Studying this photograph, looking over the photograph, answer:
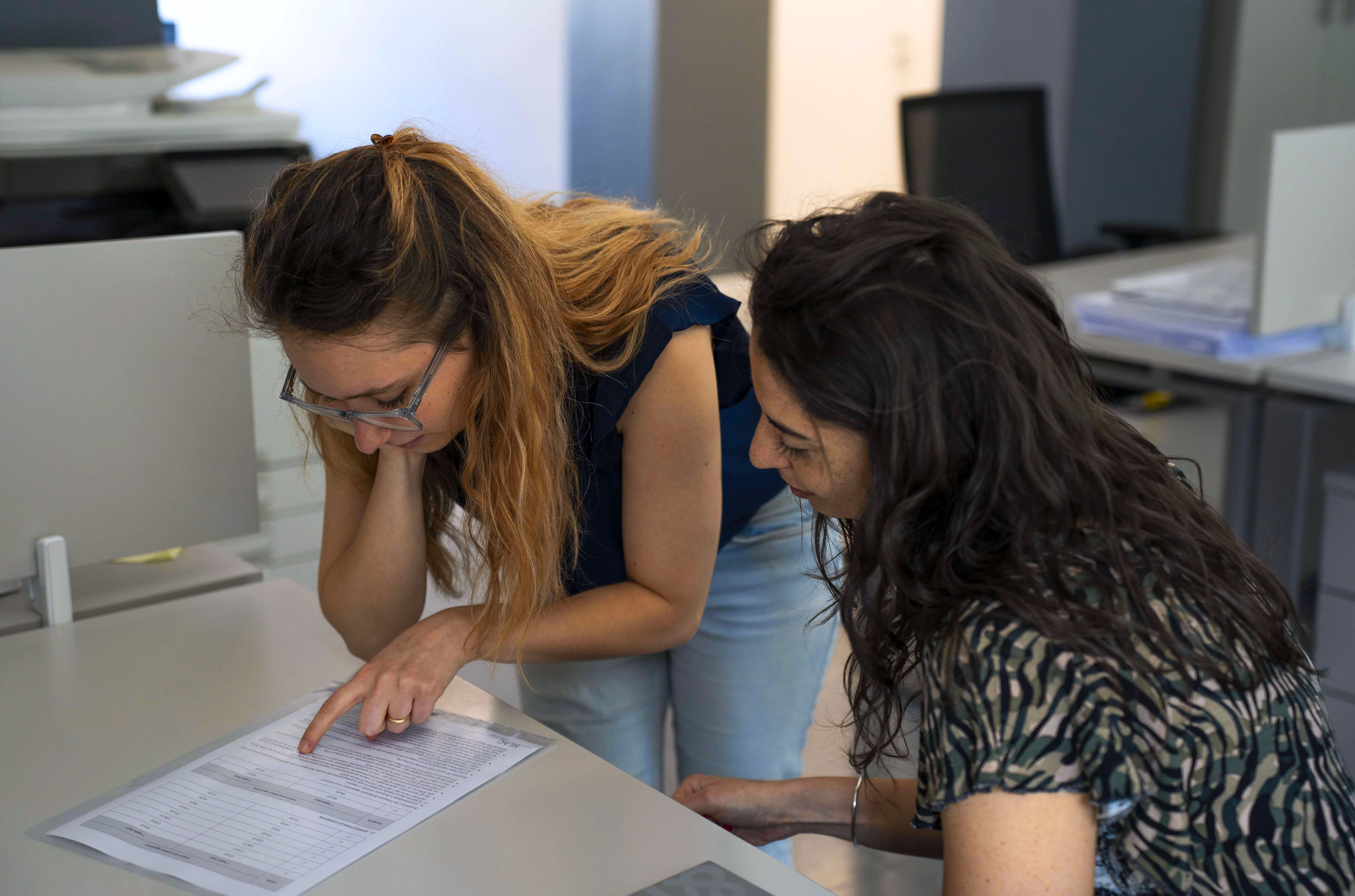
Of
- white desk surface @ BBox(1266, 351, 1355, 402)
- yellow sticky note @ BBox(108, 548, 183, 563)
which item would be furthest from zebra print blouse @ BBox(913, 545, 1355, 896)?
white desk surface @ BBox(1266, 351, 1355, 402)

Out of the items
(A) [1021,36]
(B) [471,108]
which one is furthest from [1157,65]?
(B) [471,108]

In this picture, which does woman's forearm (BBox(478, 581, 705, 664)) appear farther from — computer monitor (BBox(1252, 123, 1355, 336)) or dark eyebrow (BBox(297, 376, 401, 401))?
computer monitor (BBox(1252, 123, 1355, 336))

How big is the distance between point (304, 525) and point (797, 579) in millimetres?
963

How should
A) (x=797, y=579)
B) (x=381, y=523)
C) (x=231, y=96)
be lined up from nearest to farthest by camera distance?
(x=381, y=523), (x=797, y=579), (x=231, y=96)

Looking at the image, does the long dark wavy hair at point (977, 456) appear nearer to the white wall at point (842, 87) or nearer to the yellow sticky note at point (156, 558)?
the yellow sticky note at point (156, 558)

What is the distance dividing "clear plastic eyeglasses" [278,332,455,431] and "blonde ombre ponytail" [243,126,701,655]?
0.04 feet

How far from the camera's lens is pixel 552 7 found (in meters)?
3.87

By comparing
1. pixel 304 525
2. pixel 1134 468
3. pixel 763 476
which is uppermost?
pixel 1134 468

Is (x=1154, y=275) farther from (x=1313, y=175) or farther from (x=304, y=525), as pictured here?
(x=304, y=525)

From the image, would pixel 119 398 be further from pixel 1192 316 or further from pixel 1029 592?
pixel 1192 316

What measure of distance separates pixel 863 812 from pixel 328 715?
18.9 inches

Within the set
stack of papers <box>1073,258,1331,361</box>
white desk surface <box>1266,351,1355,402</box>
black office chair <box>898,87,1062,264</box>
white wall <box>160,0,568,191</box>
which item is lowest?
white desk surface <box>1266,351,1355,402</box>

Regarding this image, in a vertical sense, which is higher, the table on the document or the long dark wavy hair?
the long dark wavy hair

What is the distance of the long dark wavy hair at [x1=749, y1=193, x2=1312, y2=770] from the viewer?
80 cm
